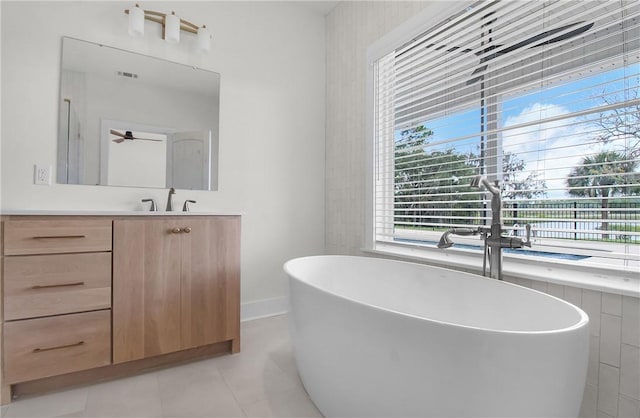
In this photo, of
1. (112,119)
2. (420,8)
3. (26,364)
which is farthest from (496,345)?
(112,119)

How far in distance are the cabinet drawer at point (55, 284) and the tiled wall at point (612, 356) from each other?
7.11 feet

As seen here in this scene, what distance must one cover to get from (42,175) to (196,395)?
1.57m

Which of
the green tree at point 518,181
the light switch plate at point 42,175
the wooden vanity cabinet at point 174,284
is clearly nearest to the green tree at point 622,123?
the green tree at point 518,181

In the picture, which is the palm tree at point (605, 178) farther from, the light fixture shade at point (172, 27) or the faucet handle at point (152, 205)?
the light fixture shade at point (172, 27)

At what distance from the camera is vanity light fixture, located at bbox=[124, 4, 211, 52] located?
2107mm

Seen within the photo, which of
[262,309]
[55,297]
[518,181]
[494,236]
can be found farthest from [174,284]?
[518,181]

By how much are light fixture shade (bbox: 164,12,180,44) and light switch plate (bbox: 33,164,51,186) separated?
45.0 inches

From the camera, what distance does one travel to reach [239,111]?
2.62m

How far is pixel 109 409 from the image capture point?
1438mm

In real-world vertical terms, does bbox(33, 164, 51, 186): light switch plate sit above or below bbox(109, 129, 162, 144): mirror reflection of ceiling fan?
below

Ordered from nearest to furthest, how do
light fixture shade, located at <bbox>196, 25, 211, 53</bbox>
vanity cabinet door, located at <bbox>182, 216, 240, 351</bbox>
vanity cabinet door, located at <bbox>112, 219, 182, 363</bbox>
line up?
vanity cabinet door, located at <bbox>112, 219, 182, 363</bbox> → vanity cabinet door, located at <bbox>182, 216, 240, 351</bbox> → light fixture shade, located at <bbox>196, 25, 211, 53</bbox>

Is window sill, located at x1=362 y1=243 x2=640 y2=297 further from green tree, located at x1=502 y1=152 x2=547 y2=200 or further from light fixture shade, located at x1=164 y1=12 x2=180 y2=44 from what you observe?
light fixture shade, located at x1=164 y1=12 x2=180 y2=44

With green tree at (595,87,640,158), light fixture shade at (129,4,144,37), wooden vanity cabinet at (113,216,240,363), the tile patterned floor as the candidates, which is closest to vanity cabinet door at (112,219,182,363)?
wooden vanity cabinet at (113,216,240,363)

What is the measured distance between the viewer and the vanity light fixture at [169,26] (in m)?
2.11
